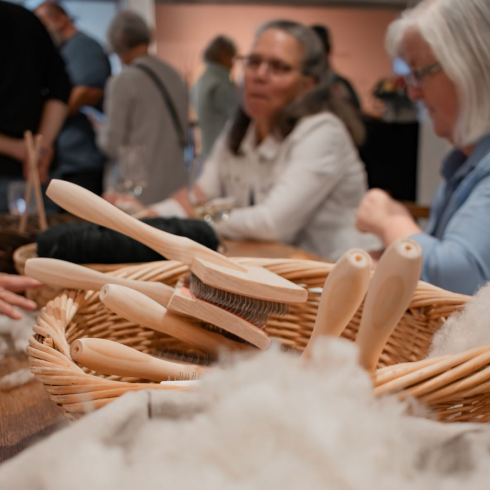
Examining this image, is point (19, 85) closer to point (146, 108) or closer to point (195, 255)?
point (146, 108)

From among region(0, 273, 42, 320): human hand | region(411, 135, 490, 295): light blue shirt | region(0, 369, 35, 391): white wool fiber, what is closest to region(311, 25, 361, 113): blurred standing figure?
region(411, 135, 490, 295): light blue shirt

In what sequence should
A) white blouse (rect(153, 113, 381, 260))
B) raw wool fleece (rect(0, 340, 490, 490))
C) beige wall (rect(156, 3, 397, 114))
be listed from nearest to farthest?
raw wool fleece (rect(0, 340, 490, 490)), white blouse (rect(153, 113, 381, 260)), beige wall (rect(156, 3, 397, 114))

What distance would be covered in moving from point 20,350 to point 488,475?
52 centimetres

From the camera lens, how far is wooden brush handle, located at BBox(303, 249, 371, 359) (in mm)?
364

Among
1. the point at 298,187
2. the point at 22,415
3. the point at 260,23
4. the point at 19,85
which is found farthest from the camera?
the point at 260,23

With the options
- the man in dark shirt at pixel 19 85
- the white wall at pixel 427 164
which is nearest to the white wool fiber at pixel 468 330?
the man in dark shirt at pixel 19 85

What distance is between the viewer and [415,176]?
8.70 feet

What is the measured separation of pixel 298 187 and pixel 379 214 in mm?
489

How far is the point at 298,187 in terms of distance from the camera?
4.82 feet

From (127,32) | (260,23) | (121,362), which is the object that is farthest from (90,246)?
(260,23)

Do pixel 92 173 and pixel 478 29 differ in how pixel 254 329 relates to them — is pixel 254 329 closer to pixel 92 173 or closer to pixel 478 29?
pixel 478 29

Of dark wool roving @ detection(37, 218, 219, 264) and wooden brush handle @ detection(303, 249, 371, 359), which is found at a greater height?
wooden brush handle @ detection(303, 249, 371, 359)

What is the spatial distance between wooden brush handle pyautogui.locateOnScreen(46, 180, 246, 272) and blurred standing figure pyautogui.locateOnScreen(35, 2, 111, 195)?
A: 6.28 feet

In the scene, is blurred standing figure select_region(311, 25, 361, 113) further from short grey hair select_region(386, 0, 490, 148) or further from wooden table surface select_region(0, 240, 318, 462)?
wooden table surface select_region(0, 240, 318, 462)
